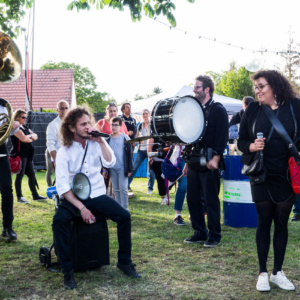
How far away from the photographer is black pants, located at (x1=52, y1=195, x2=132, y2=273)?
Answer: 386cm

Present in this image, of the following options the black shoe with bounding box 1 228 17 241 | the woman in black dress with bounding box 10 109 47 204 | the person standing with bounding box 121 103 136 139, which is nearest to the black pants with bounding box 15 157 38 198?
the woman in black dress with bounding box 10 109 47 204

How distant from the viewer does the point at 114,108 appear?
786 cm

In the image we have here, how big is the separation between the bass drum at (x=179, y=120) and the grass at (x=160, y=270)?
52.2 inches

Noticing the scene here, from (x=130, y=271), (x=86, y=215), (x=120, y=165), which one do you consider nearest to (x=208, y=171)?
(x=130, y=271)

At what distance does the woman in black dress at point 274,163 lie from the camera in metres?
3.61

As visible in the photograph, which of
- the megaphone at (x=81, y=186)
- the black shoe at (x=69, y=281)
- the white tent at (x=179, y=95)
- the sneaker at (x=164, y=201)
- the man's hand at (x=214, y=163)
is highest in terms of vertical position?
the white tent at (x=179, y=95)

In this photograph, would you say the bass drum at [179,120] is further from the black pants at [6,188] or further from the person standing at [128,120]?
the person standing at [128,120]

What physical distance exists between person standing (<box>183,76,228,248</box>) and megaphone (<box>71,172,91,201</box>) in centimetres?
159

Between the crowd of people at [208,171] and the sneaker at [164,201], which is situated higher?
the crowd of people at [208,171]

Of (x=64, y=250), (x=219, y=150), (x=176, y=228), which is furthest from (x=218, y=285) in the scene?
(x=176, y=228)

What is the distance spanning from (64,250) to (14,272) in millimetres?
742

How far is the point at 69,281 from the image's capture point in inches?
149

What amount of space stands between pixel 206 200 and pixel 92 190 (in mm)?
1685

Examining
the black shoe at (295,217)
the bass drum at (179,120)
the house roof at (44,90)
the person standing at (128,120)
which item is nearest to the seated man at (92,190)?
the bass drum at (179,120)
